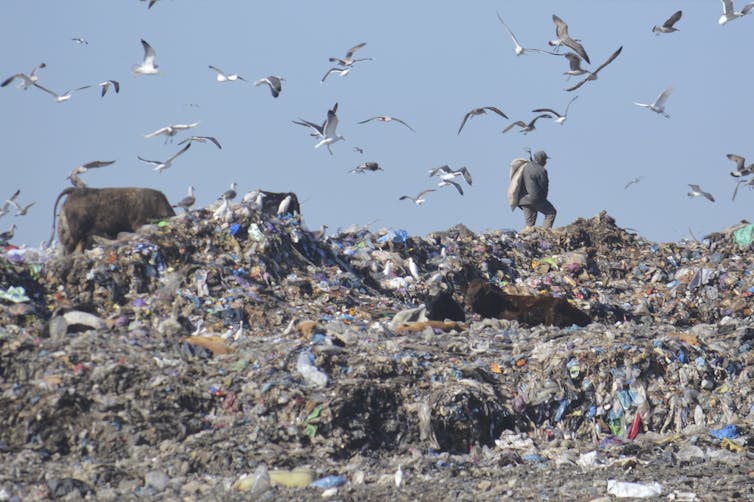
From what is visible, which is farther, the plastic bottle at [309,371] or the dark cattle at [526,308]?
the dark cattle at [526,308]

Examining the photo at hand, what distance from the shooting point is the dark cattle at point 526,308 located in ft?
39.9

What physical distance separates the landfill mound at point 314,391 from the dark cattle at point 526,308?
27cm

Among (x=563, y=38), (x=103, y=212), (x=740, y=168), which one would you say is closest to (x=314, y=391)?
(x=563, y=38)

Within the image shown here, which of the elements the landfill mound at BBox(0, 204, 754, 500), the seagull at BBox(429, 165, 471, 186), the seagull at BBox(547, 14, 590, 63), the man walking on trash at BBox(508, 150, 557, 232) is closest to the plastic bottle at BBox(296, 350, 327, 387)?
the landfill mound at BBox(0, 204, 754, 500)

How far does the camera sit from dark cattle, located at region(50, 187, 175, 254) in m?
13.9

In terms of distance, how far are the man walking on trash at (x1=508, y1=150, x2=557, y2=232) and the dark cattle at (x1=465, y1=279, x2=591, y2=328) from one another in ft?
18.8

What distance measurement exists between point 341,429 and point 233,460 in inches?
37.1

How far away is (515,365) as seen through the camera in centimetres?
995

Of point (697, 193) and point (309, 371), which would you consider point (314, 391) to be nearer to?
point (309, 371)

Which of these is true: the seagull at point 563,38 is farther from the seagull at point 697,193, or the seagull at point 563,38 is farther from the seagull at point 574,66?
the seagull at point 697,193

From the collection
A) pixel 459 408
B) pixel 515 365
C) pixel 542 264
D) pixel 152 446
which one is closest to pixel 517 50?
pixel 542 264

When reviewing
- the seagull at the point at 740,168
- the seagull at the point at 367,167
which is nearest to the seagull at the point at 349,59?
the seagull at the point at 367,167

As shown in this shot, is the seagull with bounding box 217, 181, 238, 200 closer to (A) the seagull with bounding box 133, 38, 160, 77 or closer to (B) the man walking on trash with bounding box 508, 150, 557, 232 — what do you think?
(A) the seagull with bounding box 133, 38, 160, 77

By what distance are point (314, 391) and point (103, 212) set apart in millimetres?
5999
